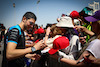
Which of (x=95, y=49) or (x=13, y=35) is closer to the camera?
(x=95, y=49)

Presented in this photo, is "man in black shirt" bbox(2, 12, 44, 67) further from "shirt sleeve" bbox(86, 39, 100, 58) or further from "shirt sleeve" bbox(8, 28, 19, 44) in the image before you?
"shirt sleeve" bbox(86, 39, 100, 58)

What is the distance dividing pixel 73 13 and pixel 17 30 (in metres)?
1.68

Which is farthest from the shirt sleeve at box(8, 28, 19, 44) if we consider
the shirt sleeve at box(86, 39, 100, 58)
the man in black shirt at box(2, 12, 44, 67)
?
the shirt sleeve at box(86, 39, 100, 58)

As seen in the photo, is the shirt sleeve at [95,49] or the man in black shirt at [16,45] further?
the man in black shirt at [16,45]

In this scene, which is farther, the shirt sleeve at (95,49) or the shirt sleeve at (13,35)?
the shirt sleeve at (13,35)

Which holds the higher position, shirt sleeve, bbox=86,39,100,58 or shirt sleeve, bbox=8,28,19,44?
shirt sleeve, bbox=8,28,19,44

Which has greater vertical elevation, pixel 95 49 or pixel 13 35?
pixel 13 35

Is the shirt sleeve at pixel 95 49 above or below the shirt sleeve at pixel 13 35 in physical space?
below

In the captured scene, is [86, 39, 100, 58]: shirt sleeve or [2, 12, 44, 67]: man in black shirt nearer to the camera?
[86, 39, 100, 58]: shirt sleeve

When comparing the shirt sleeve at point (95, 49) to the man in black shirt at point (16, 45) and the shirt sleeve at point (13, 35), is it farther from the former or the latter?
the shirt sleeve at point (13, 35)

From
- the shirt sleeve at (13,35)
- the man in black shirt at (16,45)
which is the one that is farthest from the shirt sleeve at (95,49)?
the shirt sleeve at (13,35)

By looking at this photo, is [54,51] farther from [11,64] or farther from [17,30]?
[11,64]

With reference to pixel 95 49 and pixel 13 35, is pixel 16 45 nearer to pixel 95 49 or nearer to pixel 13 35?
pixel 13 35

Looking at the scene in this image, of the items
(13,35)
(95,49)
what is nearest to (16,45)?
(13,35)
